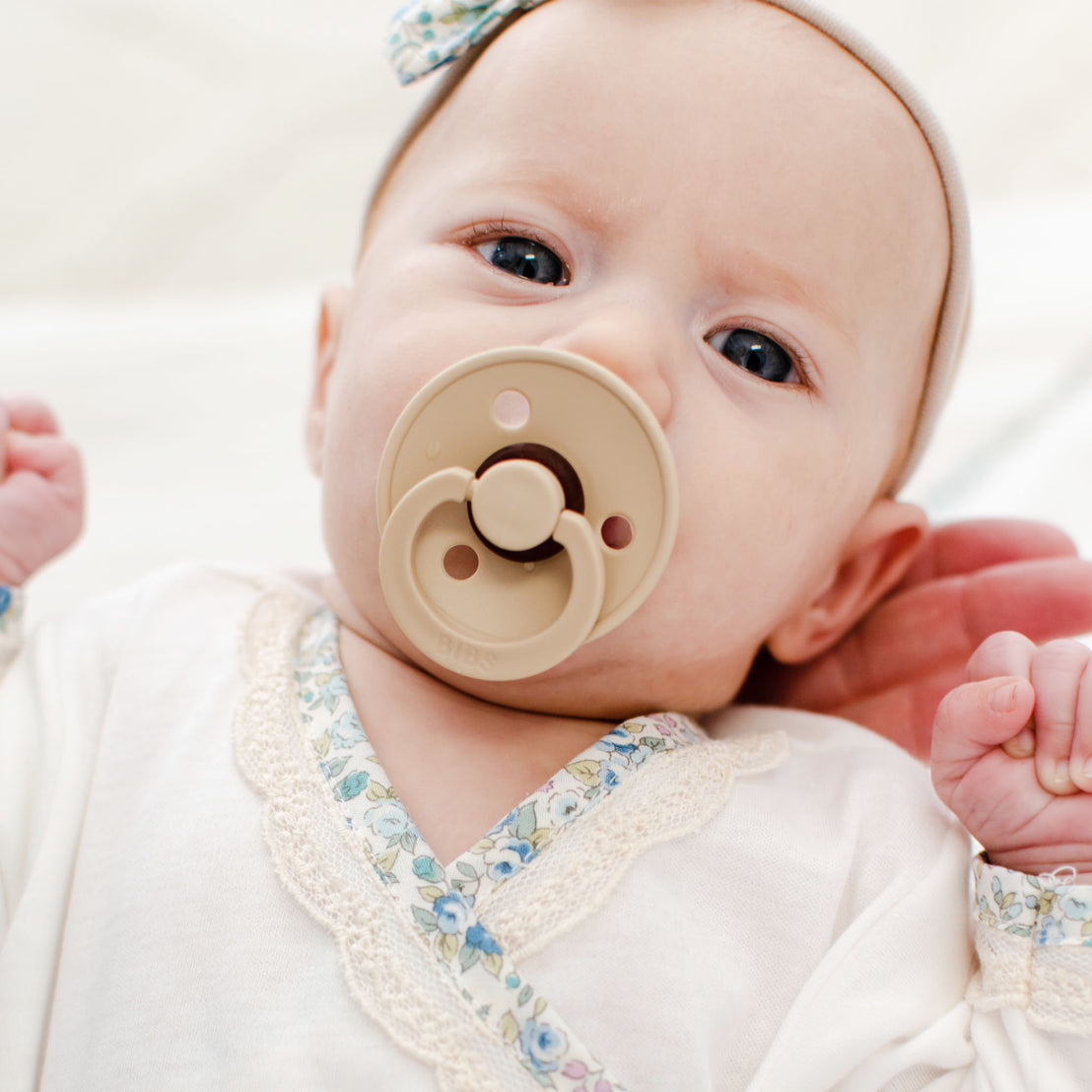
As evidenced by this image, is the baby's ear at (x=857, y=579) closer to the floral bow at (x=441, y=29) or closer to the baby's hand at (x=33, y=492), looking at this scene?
the floral bow at (x=441, y=29)

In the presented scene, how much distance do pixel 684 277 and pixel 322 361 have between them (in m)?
0.38

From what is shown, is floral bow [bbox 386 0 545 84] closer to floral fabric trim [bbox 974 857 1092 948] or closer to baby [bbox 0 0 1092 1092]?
baby [bbox 0 0 1092 1092]

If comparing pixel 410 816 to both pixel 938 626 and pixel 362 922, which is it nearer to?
pixel 362 922

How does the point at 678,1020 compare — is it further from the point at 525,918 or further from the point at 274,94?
the point at 274,94

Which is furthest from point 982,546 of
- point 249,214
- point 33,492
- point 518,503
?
point 249,214

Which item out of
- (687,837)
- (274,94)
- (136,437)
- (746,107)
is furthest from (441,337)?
(274,94)

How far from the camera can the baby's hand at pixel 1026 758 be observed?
0.84 m

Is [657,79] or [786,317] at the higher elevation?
[657,79]

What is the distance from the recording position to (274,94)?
6.39 ft

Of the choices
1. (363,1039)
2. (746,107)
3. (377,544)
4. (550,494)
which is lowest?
(363,1039)

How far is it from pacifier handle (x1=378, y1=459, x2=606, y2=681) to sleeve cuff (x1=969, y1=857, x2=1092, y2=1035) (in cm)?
37

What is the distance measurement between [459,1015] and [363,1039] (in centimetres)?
6

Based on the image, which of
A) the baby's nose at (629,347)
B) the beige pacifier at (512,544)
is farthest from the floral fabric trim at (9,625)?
the baby's nose at (629,347)

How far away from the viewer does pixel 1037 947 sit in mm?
830
